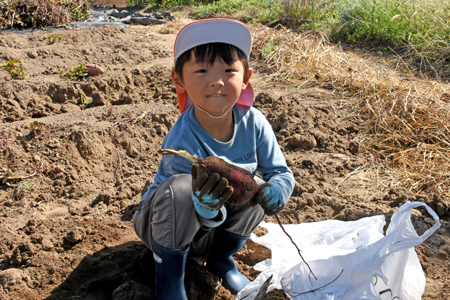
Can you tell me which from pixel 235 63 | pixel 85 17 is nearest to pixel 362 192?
pixel 235 63

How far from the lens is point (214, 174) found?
1.47 metres

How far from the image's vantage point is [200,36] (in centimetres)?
172

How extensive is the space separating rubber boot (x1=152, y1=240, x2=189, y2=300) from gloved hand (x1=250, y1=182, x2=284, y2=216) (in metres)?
0.38

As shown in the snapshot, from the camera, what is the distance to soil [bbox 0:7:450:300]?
77.6 inches

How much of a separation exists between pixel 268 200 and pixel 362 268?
465mm

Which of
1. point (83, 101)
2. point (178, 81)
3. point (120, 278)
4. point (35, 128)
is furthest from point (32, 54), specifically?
point (120, 278)

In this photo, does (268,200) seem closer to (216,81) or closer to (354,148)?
(216,81)

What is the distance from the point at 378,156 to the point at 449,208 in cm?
79

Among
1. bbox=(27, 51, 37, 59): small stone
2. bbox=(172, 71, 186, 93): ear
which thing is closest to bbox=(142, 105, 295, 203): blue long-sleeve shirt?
bbox=(172, 71, 186, 93): ear

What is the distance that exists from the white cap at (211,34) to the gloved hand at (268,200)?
65 centimetres

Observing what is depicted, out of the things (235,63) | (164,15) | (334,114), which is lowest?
(164,15)

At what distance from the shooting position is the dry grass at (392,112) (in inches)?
110

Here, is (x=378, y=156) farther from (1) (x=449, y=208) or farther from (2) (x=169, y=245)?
(2) (x=169, y=245)

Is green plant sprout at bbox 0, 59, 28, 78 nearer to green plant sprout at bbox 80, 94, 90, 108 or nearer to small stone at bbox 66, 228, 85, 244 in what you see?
green plant sprout at bbox 80, 94, 90, 108
